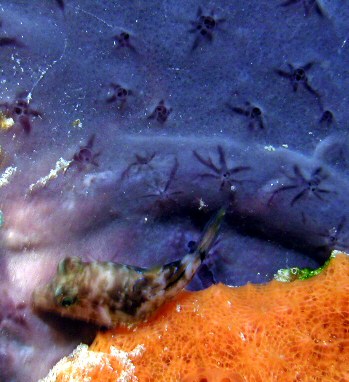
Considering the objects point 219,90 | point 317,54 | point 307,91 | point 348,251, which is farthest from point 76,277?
point 317,54

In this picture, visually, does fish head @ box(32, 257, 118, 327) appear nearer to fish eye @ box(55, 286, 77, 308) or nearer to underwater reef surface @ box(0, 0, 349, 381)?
fish eye @ box(55, 286, 77, 308)

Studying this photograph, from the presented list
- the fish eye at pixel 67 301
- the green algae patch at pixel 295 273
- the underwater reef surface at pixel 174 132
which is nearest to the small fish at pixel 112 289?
the fish eye at pixel 67 301

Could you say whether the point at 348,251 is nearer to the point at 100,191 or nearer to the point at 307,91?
the point at 307,91

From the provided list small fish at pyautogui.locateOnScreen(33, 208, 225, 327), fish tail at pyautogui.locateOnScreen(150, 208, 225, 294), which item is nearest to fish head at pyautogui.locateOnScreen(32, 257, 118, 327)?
small fish at pyautogui.locateOnScreen(33, 208, 225, 327)

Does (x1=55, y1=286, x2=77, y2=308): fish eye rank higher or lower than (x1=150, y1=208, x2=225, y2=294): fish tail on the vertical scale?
lower

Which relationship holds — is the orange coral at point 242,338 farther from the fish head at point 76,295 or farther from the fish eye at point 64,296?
the fish eye at point 64,296

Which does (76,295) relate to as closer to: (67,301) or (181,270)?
(67,301)

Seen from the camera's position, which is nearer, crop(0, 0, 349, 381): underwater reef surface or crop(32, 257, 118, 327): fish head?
crop(32, 257, 118, 327): fish head
